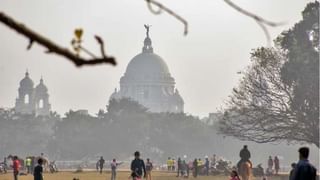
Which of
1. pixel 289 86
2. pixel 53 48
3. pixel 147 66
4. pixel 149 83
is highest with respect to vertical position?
pixel 147 66

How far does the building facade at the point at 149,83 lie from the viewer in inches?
6900

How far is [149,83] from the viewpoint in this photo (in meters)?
177

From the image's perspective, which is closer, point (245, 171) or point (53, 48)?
point (53, 48)

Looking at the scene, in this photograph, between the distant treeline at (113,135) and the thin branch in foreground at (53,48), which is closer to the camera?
the thin branch in foreground at (53,48)

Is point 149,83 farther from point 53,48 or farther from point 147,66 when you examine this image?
point 53,48

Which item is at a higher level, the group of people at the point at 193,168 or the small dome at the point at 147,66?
the small dome at the point at 147,66

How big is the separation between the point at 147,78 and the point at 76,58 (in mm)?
172788

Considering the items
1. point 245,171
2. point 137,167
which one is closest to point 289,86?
point 245,171

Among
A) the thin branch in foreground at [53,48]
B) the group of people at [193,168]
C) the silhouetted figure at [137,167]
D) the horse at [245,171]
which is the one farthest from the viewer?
the group of people at [193,168]

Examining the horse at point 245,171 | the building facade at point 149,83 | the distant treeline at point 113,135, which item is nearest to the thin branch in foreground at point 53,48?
the horse at point 245,171

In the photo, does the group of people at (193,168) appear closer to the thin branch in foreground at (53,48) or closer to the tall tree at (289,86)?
the tall tree at (289,86)

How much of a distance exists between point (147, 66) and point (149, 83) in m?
→ 3.75

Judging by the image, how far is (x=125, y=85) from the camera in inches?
6954

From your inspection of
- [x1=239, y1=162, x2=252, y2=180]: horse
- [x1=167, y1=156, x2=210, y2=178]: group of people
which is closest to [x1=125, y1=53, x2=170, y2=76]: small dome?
[x1=167, y1=156, x2=210, y2=178]: group of people
